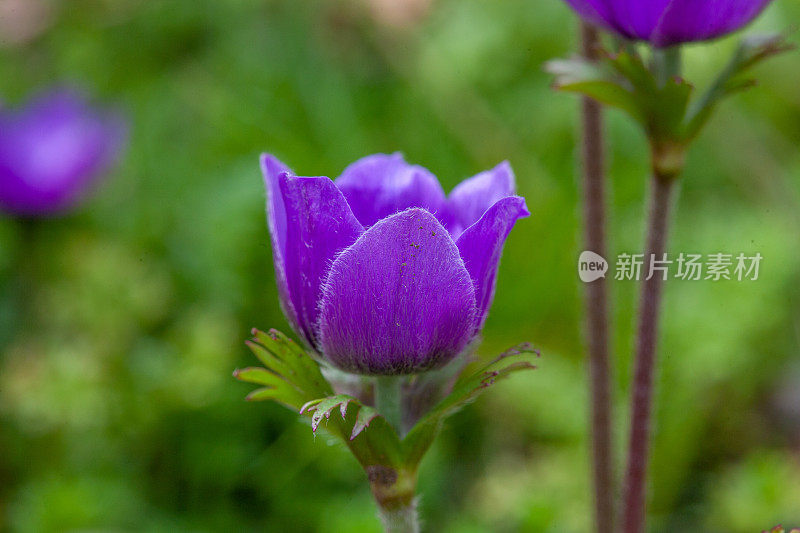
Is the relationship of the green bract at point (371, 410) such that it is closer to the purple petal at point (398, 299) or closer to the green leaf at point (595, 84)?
the purple petal at point (398, 299)

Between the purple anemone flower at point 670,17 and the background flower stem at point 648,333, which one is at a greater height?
the purple anemone flower at point 670,17

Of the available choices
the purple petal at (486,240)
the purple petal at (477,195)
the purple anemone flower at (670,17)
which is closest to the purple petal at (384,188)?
the purple petal at (477,195)

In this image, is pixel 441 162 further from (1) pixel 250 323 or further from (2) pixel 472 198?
(2) pixel 472 198


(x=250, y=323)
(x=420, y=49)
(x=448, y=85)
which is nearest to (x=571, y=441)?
(x=250, y=323)

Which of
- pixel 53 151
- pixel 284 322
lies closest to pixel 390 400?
pixel 284 322

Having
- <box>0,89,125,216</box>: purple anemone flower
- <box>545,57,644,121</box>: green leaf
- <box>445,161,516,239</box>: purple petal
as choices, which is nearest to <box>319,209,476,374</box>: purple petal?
<box>445,161,516,239</box>: purple petal
